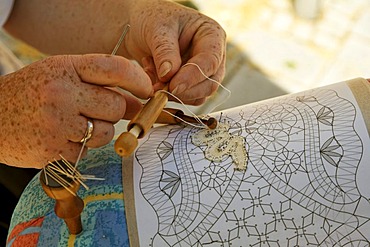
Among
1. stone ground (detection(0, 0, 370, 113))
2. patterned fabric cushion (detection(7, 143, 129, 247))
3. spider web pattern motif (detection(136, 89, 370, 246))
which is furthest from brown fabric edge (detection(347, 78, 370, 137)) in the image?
stone ground (detection(0, 0, 370, 113))

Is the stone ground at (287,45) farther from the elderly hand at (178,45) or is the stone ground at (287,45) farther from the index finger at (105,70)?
the index finger at (105,70)

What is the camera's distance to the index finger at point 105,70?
26.3 inches

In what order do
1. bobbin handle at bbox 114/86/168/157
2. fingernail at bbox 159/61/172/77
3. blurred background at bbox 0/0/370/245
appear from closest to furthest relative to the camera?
bobbin handle at bbox 114/86/168/157 → fingernail at bbox 159/61/172/77 → blurred background at bbox 0/0/370/245

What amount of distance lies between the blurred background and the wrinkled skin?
2.18ft

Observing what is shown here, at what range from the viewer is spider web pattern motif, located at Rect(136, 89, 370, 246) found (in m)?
0.65

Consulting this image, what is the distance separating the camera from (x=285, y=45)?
1779mm

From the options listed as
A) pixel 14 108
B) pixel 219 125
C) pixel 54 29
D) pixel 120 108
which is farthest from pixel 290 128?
pixel 54 29

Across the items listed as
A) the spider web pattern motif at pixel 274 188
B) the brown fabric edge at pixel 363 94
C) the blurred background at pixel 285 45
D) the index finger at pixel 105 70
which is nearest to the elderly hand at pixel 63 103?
the index finger at pixel 105 70

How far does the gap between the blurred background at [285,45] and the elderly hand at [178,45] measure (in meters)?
0.73

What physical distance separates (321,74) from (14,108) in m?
1.18

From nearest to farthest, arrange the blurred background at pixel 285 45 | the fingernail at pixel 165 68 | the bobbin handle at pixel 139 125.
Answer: the bobbin handle at pixel 139 125, the fingernail at pixel 165 68, the blurred background at pixel 285 45

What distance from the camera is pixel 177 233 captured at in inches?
26.7

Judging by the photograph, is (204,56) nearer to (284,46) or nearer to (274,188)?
(274,188)

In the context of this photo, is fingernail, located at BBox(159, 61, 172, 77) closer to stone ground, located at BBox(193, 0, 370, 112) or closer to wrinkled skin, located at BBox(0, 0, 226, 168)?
wrinkled skin, located at BBox(0, 0, 226, 168)
